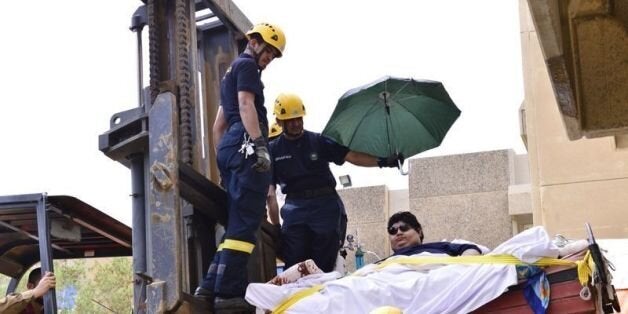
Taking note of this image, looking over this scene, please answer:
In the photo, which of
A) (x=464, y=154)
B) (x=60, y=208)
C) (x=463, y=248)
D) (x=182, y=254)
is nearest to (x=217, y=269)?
(x=182, y=254)

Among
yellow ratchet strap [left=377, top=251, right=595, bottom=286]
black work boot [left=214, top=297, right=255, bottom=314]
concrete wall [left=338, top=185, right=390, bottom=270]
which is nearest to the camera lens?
yellow ratchet strap [left=377, top=251, right=595, bottom=286]

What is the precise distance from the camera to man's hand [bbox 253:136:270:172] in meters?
4.74

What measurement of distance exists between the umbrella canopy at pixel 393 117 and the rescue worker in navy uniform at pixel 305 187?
15cm

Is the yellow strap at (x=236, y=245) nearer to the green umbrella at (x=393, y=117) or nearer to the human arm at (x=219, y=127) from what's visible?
the human arm at (x=219, y=127)

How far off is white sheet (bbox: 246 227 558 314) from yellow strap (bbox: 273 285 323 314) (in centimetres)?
2

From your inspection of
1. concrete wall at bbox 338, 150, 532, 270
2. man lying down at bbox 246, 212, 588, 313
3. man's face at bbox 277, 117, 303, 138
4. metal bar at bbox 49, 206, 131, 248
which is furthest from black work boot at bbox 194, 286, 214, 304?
concrete wall at bbox 338, 150, 532, 270

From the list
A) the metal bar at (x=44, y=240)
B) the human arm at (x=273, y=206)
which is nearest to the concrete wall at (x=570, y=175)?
the human arm at (x=273, y=206)

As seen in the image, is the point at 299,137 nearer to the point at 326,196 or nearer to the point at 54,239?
the point at 326,196

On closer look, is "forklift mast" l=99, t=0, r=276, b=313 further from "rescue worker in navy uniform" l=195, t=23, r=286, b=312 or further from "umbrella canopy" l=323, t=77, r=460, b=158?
"umbrella canopy" l=323, t=77, r=460, b=158

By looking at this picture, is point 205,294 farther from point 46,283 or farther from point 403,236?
point 403,236

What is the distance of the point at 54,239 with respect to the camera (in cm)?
549

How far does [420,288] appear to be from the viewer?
4367 millimetres

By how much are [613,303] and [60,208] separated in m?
2.89

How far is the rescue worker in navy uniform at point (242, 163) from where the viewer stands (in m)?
4.63
